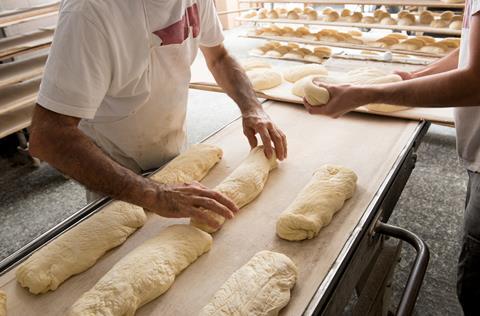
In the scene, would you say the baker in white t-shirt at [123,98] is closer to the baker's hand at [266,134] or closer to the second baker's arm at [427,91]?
the baker's hand at [266,134]

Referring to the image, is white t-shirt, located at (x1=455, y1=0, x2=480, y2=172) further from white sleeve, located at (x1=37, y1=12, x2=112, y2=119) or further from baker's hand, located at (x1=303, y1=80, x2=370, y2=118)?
white sleeve, located at (x1=37, y1=12, x2=112, y2=119)

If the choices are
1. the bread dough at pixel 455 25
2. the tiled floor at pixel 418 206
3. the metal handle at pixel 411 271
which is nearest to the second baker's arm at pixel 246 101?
the metal handle at pixel 411 271

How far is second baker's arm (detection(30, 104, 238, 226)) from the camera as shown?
1.19 m

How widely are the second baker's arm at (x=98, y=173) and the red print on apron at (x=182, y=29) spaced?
1.58 ft

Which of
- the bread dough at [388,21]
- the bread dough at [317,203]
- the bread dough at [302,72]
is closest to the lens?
the bread dough at [317,203]

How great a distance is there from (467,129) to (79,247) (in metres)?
1.53

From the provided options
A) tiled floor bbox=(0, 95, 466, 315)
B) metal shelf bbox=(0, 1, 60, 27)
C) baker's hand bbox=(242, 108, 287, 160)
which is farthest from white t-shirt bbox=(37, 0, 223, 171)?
metal shelf bbox=(0, 1, 60, 27)

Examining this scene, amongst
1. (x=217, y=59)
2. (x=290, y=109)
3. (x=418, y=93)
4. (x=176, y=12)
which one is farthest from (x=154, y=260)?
(x=290, y=109)

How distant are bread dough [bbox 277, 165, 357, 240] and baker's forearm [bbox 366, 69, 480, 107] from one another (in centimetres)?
33

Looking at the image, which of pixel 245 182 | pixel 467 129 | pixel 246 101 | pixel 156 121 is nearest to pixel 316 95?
pixel 246 101

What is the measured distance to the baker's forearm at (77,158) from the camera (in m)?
1.19

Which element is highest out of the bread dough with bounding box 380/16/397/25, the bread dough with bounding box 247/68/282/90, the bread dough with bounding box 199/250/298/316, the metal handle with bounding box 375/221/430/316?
the bread dough with bounding box 380/16/397/25

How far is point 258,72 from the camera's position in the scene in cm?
276

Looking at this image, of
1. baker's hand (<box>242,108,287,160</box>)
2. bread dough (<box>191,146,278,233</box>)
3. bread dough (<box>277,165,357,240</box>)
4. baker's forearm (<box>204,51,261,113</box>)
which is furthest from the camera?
baker's forearm (<box>204,51,261,113</box>)
